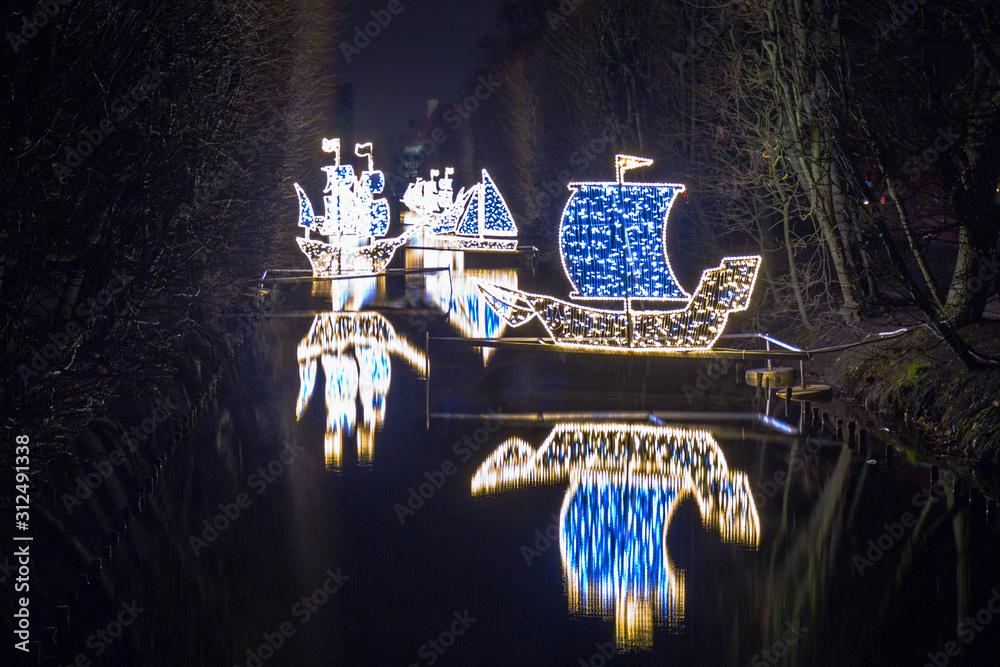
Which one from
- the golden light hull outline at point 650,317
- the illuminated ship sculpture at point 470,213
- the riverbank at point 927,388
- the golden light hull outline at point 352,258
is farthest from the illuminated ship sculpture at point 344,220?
the riverbank at point 927,388

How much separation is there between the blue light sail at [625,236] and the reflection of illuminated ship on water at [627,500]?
11.4ft

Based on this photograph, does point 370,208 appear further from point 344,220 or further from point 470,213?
point 470,213

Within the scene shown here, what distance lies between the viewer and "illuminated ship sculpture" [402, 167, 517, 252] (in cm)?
4328

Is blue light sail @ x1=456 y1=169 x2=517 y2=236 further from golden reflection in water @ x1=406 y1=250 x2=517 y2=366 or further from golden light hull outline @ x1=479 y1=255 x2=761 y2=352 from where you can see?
golden light hull outline @ x1=479 y1=255 x2=761 y2=352

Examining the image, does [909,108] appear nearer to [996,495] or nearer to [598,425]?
[996,495]

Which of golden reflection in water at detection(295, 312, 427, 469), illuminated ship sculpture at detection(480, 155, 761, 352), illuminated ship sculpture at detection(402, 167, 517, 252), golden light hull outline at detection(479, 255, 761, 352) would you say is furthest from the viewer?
illuminated ship sculpture at detection(402, 167, 517, 252)

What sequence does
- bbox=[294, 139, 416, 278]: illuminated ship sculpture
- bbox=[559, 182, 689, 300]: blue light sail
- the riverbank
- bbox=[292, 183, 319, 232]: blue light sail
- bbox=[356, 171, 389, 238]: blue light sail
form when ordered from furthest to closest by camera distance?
bbox=[356, 171, 389, 238]: blue light sail → bbox=[294, 139, 416, 278]: illuminated ship sculpture → bbox=[292, 183, 319, 232]: blue light sail → bbox=[559, 182, 689, 300]: blue light sail → the riverbank

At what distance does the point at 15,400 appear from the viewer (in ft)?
19.9

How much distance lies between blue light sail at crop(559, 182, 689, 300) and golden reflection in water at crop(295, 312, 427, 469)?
10.1 feet

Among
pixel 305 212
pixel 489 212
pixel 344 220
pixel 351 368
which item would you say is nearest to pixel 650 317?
pixel 351 368

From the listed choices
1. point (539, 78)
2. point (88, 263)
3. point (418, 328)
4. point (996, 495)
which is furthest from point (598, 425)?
point (539, 78)

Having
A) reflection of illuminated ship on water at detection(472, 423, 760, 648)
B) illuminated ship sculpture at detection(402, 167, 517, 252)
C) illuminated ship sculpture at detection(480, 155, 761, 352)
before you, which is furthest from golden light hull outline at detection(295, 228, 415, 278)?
→ reflection of illuminated ship on water at detection(472, 423, 760, 648)

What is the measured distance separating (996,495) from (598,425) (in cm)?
409

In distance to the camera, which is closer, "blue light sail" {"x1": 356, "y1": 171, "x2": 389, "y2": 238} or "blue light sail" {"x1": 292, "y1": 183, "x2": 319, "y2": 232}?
"blue light sail" {"x1": 292, "y1": 183, "x2": 319, "y2": 232}
